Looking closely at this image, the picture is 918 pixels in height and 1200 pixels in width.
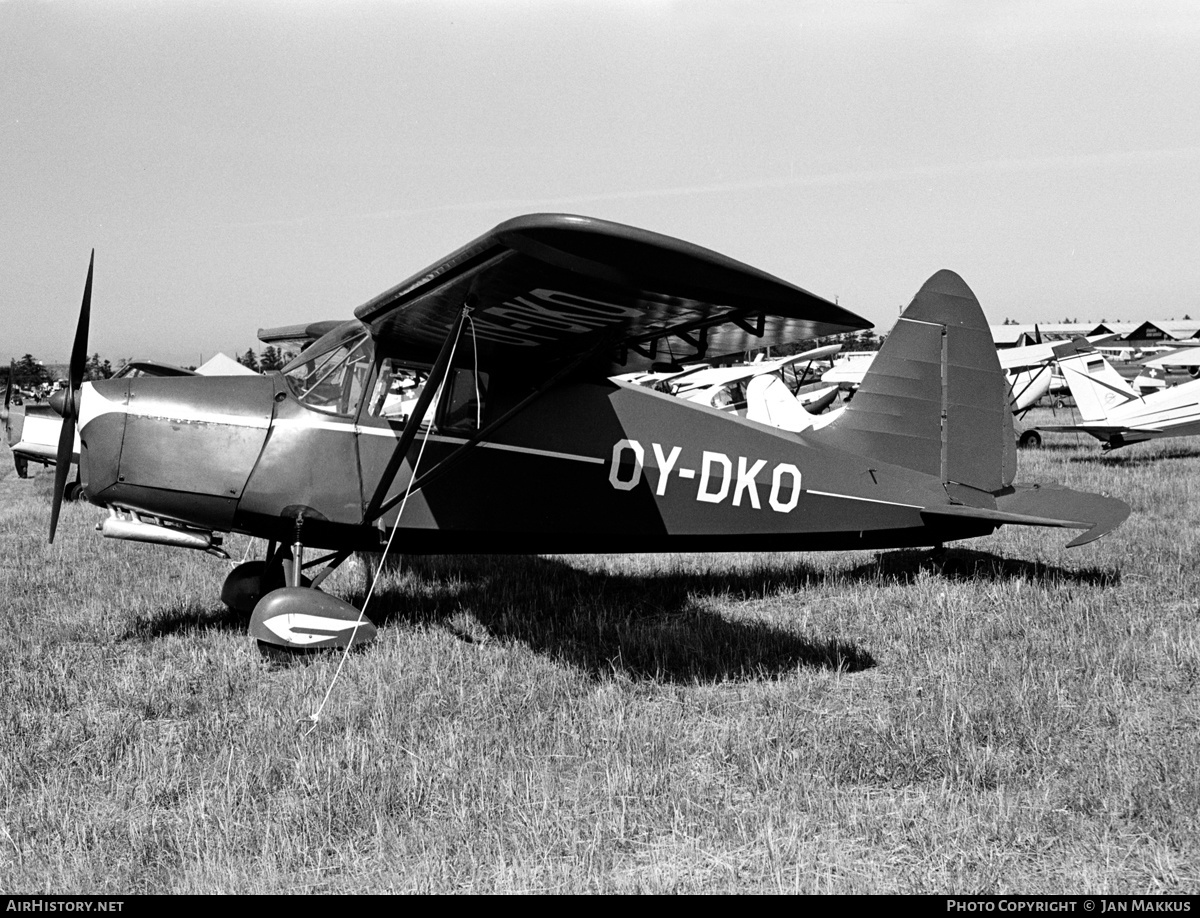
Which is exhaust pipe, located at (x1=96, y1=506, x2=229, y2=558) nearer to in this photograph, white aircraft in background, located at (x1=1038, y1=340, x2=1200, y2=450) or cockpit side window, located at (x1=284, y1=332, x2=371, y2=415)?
cockpit side window, located at (x1=284, y1=332, x2=371, y2=415)

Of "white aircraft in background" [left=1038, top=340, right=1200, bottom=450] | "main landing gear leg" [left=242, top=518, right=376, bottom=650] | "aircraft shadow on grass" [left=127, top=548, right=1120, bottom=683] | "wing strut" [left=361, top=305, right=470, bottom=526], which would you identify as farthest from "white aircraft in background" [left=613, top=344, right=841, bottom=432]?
"main landing gear leg" [left=242, top=518, right=376, bottom=650]

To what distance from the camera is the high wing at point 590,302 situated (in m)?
3.79


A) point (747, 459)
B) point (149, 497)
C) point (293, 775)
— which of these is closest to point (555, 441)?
point (747, 459)

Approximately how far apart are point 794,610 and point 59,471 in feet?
16.0

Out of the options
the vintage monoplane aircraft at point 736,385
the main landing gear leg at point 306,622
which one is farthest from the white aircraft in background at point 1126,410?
the main landing gear leg at point 306,622

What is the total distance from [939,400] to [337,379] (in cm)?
451

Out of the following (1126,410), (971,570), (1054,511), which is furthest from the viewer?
(1126,410)

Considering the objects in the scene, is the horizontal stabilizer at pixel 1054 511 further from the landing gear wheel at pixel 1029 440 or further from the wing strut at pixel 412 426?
the landing gear wheel at pixel 1029 440

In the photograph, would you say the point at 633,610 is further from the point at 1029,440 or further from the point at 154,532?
the point at 1029,440

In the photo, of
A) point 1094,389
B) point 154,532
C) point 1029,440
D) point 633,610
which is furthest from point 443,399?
point 1029,440

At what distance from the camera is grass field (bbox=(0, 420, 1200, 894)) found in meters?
3.11

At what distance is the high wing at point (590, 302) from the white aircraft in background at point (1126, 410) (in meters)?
14.2

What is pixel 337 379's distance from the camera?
19.7ft
